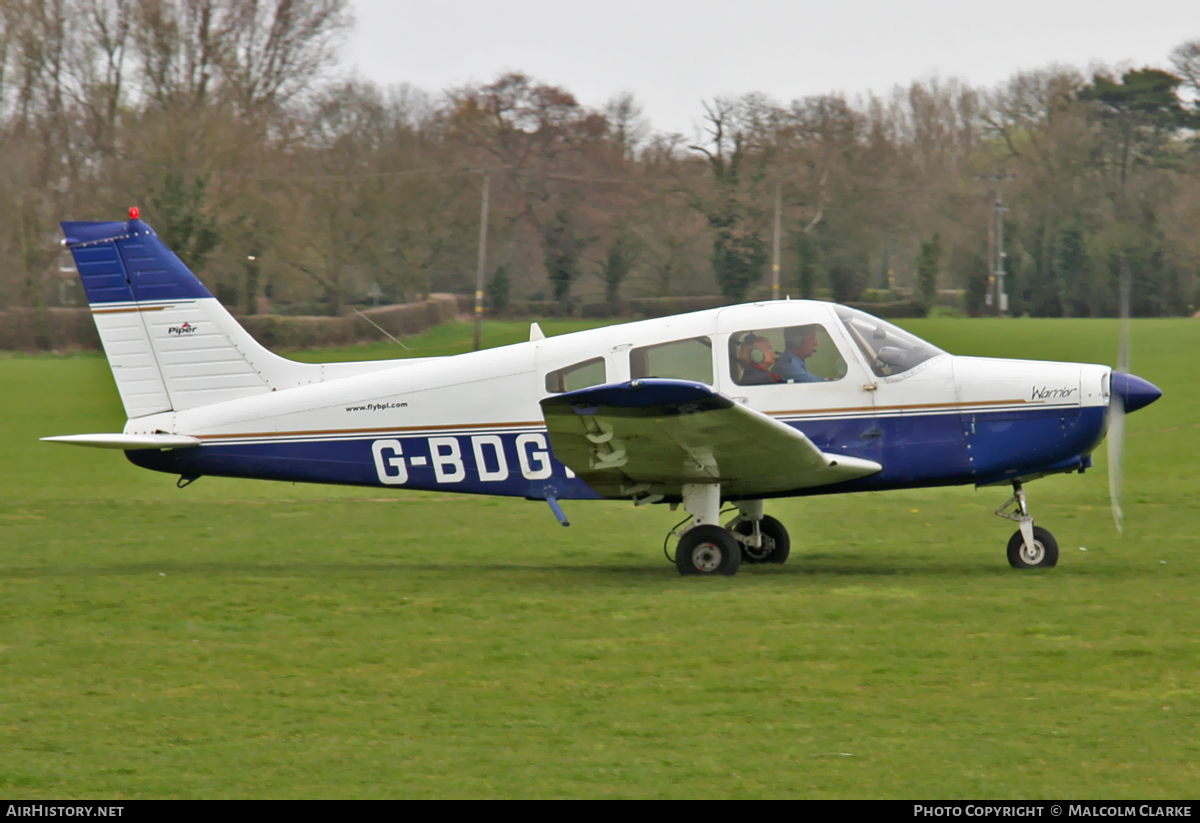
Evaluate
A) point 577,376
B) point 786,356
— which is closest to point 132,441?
point 577,376

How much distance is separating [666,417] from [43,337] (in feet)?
125

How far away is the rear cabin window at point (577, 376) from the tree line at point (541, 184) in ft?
76.5

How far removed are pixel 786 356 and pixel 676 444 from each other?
49.6 inches

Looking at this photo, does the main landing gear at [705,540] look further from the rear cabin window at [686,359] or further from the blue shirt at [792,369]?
the blue shirt at [792,369]

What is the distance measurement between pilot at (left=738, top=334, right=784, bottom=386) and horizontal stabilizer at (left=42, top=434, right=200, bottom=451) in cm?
455

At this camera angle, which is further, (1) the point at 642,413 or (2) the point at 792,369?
(2) the point at 792,369

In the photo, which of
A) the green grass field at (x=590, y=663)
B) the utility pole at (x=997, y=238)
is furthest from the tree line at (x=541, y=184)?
the green grass field at (x=590, y=663)

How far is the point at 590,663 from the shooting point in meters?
6.75

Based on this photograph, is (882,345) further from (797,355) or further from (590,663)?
(590,663)

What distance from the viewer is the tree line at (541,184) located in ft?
116

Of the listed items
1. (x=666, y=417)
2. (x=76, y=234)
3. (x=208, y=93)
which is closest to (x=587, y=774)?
(x=666, y=417)

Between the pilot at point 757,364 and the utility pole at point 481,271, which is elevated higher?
the utility pole at point 481,271

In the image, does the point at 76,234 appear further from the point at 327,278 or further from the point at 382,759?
the point at 327,278

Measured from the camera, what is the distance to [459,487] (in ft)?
33.1
